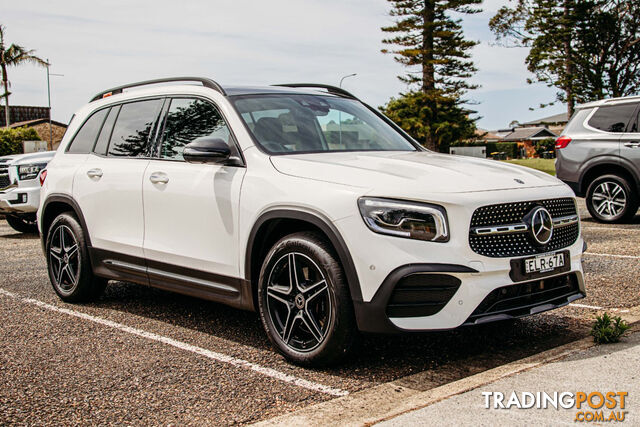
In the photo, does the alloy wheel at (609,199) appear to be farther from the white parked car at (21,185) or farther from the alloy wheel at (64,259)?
the white parked car at (21,185)

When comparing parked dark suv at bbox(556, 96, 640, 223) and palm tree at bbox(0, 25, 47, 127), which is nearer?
parked dark suv at bbox(556, 96, 640, 223)

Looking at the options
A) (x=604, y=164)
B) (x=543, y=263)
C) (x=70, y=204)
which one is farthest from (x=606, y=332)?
(x=604, y=164)

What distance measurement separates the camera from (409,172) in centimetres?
425

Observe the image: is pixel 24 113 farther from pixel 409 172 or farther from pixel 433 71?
pixel 409 172

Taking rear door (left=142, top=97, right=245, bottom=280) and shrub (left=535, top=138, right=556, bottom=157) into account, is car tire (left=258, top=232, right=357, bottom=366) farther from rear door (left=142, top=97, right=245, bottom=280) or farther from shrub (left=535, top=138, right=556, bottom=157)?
shrub (left=535, top=138, right=556, bottom=157)

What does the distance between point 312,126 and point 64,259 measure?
2793 millimetres

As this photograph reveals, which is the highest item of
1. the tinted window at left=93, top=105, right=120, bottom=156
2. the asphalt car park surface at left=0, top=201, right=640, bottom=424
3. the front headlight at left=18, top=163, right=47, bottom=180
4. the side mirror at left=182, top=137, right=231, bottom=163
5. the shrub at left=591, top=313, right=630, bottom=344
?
the tinted window at left=93, top=105, right=120, bottom=156

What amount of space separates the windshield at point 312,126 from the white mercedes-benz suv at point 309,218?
15mm

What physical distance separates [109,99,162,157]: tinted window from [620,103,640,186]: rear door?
8213 mm

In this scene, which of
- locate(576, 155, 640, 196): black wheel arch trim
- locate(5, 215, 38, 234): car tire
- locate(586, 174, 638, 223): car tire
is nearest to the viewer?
locate(576, 155, 640, 196): black wheel arch trim

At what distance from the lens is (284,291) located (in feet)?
14.4

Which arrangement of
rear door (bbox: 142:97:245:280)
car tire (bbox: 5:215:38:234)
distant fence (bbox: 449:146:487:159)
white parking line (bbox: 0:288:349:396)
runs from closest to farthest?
white parking line (bbox: 0:288:349:396) < rear door (bbox: 142:97:245:280) < car tire (bbox: 5:215:38:234) < distant fence (bbox: 449:146:487:159)

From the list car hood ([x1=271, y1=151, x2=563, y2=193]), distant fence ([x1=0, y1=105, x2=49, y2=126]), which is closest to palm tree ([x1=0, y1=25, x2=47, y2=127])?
distant fence ([x1=0, y1=105, x2=49, y2=126])

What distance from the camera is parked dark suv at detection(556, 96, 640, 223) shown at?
1120 centimetres
